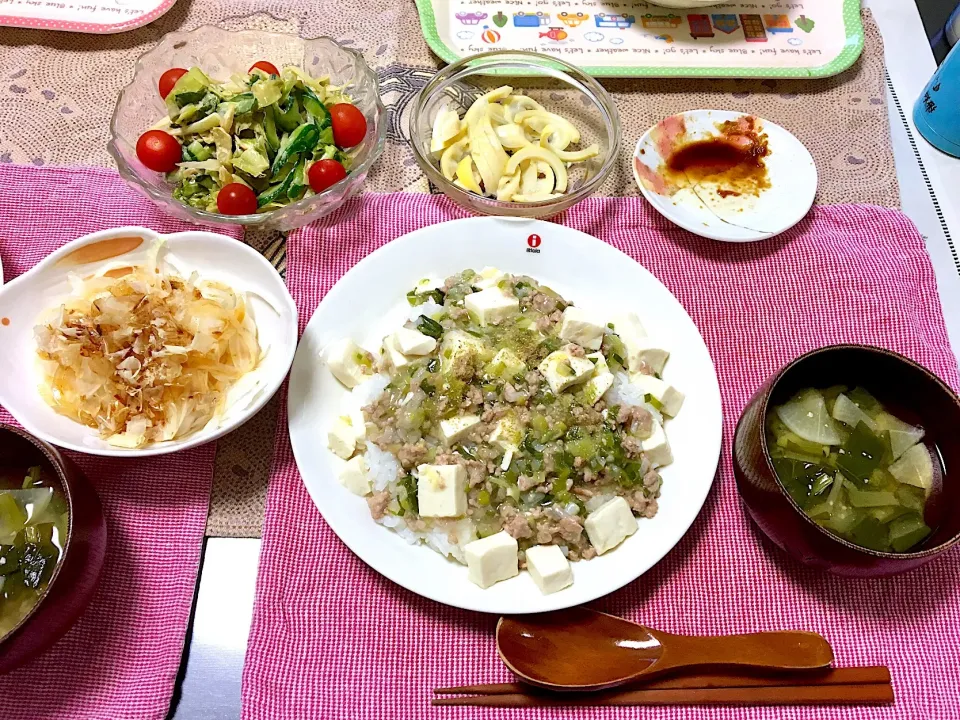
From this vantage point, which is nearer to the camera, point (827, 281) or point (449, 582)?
point (449, 582)

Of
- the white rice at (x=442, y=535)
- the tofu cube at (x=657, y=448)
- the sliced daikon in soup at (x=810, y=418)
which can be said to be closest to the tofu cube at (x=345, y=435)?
the white rice at (x=442, y=535)

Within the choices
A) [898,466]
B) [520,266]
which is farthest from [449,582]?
[898,466]

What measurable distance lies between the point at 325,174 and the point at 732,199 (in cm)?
163

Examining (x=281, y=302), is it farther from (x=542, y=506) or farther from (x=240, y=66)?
(x=240, y=66)

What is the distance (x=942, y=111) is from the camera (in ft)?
9.48

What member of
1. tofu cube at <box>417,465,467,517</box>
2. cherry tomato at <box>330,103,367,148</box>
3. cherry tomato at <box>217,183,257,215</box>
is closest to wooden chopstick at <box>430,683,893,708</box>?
tofu cube at <box>417,465,467,517</box>

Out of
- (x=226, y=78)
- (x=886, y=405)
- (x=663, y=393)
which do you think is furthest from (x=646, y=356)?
(x=226, y=78)

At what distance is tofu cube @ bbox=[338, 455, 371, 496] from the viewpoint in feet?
6.46

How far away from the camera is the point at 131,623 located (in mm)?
1925

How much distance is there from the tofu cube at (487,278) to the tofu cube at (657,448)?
72 centimetres

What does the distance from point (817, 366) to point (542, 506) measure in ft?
3.04

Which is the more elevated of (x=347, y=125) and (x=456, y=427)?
(x=347, y=125)

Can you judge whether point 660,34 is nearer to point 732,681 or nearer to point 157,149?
point 157,149

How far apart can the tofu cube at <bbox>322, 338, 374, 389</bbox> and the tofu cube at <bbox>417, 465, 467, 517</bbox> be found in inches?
17.2
